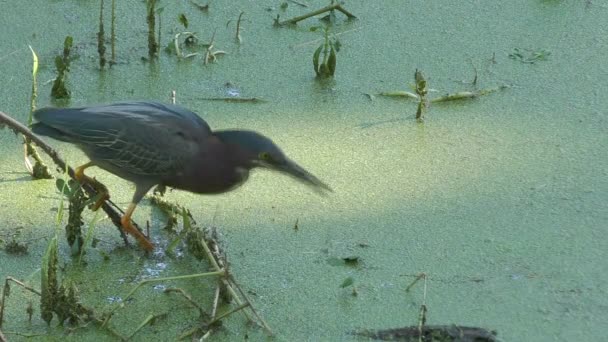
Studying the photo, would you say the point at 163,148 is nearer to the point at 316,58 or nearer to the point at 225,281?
the point at 225,281

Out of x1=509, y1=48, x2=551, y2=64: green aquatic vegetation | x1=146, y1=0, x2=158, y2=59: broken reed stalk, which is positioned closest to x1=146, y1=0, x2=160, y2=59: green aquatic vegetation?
x1=146, y1=0, x2=158, y2=59: broken reed stalk

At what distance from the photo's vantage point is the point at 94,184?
9.00ft

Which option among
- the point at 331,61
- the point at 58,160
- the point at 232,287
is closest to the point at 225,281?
the point at 232,287

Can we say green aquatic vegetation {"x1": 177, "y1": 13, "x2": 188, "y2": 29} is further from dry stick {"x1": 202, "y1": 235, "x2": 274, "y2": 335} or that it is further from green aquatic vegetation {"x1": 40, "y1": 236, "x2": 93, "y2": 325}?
green aquatic vegetation {"x1": 40, "y1": 236, "x2": 93, "y2": 325}

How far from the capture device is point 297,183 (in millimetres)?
2898

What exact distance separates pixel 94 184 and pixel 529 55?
145cm

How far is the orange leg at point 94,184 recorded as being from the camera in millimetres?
2717

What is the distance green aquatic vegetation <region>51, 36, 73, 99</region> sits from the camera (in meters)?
3.19

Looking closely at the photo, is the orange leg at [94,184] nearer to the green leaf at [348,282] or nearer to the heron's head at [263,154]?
the heron's head at [263,154]

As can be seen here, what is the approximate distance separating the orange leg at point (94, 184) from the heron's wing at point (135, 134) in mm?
64

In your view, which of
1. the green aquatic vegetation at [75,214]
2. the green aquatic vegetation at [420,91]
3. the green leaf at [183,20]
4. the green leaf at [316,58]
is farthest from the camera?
the green leaf at [183,20]

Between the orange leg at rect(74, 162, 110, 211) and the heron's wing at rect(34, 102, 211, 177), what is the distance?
6 cm

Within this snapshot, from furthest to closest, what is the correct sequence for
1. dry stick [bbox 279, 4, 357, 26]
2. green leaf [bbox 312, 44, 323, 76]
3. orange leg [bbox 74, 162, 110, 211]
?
1. dry stick [bbox 279, 4, 357, 26]
2. green leaf [bbox 312, 44, 323, 76]
3. orange leg [bbox 74, 162, 110, 211]

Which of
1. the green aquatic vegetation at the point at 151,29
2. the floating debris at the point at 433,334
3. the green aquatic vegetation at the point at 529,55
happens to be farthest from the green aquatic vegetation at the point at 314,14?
the floating debris at the point at 433,334
